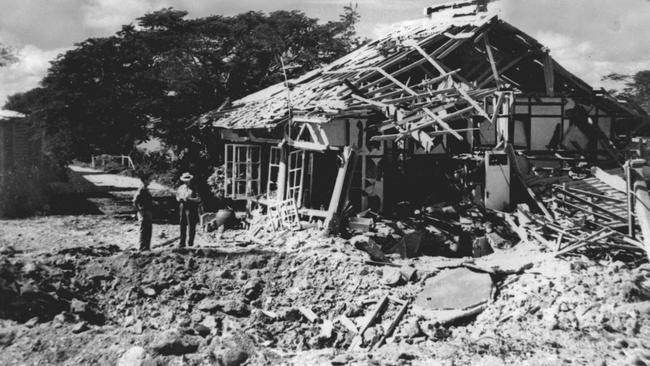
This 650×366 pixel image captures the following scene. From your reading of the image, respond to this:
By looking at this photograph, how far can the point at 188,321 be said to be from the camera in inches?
304

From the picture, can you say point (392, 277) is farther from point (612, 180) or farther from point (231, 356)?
point (612, 180)

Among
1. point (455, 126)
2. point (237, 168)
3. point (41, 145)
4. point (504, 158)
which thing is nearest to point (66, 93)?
point (41, 145)

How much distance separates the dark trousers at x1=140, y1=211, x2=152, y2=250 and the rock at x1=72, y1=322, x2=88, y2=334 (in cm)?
329

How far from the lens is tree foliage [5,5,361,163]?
18.0 m

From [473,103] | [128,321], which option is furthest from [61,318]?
[473,103]

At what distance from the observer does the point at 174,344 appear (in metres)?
6.86

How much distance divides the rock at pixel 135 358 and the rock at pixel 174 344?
0.15 meters

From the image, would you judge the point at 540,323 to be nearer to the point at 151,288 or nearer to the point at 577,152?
the point at 151,288

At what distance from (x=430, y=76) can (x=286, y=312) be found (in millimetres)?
8469

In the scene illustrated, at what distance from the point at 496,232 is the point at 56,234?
11.0 m

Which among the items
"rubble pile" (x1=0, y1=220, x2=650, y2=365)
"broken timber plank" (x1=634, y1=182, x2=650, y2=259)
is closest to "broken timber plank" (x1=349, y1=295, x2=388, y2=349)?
"rubble pile" (x1=0, y1=220, x2=650, y2=365)

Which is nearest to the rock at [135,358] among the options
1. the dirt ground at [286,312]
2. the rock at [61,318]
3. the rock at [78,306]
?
the dirt ground at [286,312]

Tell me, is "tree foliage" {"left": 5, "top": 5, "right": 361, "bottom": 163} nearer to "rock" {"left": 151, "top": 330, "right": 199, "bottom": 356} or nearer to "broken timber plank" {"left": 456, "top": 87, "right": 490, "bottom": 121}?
"broken timber plank" {"left": 456, "top": 87, "right": 490, "bottom": 121}

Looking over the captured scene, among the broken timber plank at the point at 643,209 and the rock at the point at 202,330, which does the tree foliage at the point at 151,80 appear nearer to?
the rock at the point at 202,330
